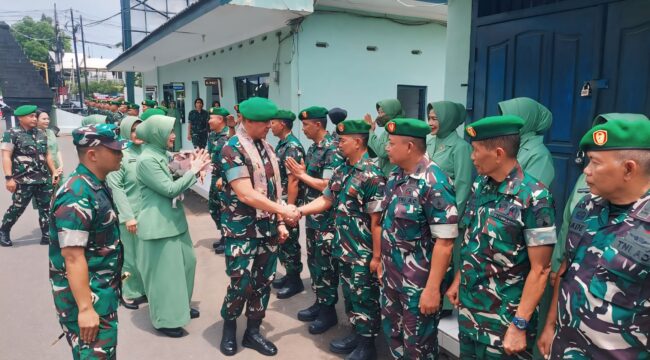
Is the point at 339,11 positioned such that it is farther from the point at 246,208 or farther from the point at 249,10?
the point at 246,208

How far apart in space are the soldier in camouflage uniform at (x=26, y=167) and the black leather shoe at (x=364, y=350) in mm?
5311

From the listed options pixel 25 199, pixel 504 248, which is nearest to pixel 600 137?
pixel 504 248

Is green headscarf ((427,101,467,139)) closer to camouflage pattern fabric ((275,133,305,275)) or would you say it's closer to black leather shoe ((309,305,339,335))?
camouflage pattern fabric ((275,133,305,275))

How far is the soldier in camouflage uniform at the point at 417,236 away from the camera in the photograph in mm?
2498

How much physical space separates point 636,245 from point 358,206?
193cm

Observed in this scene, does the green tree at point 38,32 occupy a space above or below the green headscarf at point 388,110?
above

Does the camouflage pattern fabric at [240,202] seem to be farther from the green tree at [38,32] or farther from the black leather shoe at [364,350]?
the green tree at [38,32]

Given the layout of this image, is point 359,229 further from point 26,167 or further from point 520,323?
point 26,167

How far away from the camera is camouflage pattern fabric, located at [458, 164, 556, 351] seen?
207 cm

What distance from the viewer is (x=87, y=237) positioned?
2281mm

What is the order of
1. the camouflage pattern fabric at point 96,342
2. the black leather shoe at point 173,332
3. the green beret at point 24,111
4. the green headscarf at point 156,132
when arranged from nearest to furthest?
the camouflage pattern fabric at point 96,342 → the green headscarf at point 156,132 → the black leather shoe at point 173,332 → the green beret at point 24,111

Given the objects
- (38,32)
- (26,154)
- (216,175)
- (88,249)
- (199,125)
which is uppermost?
(38,32)

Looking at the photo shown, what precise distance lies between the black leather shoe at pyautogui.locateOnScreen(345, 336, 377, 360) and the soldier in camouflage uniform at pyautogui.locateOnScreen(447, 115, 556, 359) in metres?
→ 1.20

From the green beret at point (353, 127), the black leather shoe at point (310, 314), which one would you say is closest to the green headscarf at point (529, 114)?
the green beret at point (353, 127)
